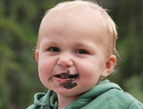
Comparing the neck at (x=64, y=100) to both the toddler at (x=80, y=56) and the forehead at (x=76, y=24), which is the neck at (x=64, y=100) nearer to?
the toddler at (x=80, y=56)

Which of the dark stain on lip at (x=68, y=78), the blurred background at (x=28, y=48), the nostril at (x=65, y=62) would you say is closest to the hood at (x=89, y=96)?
the dark stain on lip at (x=68, y=78)

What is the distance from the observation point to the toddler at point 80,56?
76.3 inches

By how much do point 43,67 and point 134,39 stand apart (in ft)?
16.6

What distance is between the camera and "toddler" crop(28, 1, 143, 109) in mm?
1938

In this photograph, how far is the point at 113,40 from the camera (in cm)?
208

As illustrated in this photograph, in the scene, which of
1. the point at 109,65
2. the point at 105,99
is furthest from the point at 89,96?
the point at 109,65

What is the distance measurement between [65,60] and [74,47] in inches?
3.2

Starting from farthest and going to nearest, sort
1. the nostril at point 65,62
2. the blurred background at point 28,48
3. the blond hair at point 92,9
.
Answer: the blurred background at point 28,48 < the blond hair at point 92,9 < the nostril at point 65,62

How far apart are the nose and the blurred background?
444 centimetres

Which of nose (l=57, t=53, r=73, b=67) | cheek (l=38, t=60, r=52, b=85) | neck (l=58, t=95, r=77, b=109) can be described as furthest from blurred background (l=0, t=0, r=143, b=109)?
nose (l=57, t=53, r=73, b=67)

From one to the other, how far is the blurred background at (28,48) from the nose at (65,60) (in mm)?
4444

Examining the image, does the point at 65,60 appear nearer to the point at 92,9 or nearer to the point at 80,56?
the point at 80,56

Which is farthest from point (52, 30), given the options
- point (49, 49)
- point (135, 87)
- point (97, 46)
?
point (135, 87)

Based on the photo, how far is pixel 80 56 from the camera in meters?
1.94
